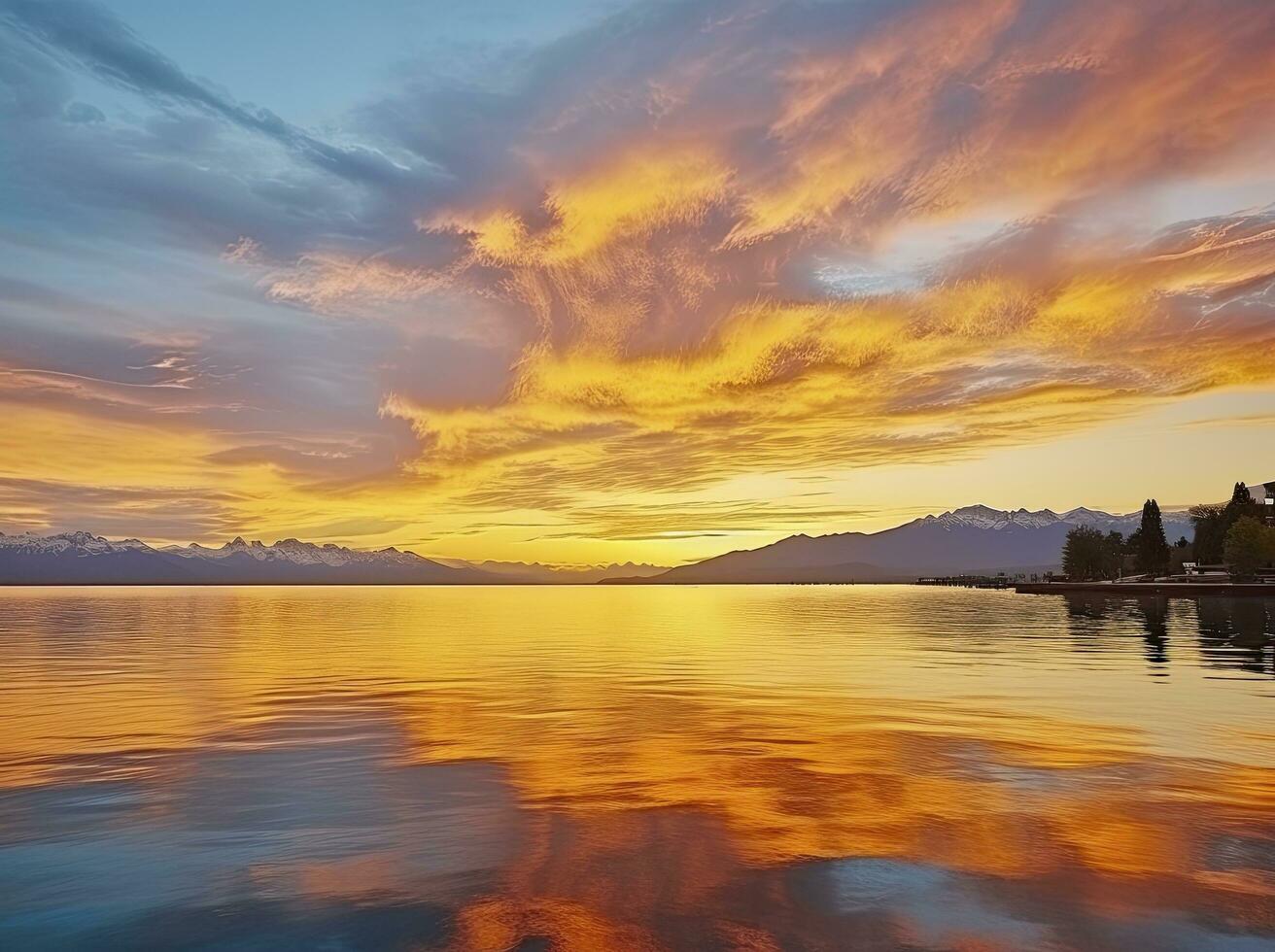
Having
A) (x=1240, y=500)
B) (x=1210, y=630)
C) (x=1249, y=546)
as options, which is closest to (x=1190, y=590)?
(x=1249, y=546)

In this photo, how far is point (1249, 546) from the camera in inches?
6348

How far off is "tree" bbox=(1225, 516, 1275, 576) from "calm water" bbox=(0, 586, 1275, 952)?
5895 inches

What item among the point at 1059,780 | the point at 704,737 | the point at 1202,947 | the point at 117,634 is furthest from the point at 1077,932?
the point at 117,634

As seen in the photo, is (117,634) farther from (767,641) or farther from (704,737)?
(704,737)

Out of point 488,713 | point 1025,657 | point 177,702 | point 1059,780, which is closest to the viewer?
point 1059,780

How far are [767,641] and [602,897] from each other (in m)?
55.7

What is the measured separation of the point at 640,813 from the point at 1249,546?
604 feet

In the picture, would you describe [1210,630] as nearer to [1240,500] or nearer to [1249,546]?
[1249,546]

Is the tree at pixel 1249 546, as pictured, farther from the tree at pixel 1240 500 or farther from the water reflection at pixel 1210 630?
the water reflection at pixel 1210 630

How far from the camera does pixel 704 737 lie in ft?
80.6

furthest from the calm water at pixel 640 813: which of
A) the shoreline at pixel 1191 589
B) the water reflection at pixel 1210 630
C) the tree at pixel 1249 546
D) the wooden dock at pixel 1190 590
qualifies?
→ the tree at pixel 1249 546

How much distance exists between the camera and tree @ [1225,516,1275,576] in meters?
160

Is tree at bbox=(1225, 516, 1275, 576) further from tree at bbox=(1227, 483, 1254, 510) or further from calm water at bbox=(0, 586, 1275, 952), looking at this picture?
calm water at bbox=(0, 586, 1275, 952)

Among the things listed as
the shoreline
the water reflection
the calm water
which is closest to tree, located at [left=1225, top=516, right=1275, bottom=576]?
the shoreline
